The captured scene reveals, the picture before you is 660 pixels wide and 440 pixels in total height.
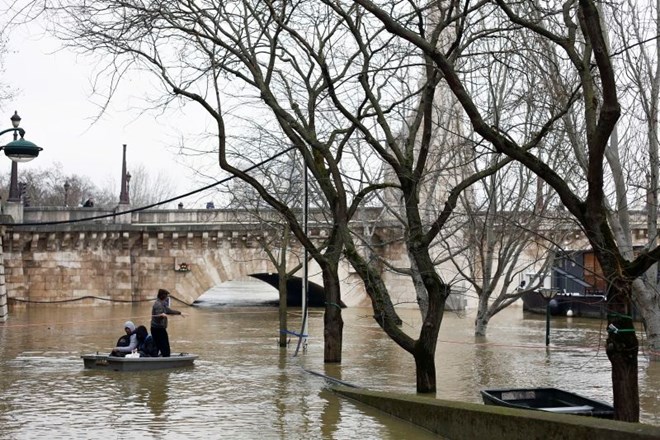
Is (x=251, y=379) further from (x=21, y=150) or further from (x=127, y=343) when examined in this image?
(x=21, y=150)

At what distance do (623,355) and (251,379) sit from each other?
29.5ft

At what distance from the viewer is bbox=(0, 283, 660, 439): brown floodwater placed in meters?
12.2

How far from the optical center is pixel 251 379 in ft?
57.0

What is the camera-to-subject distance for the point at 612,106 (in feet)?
30.3

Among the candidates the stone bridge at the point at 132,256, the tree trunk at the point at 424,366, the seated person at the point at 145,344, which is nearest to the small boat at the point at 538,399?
the tree trunk at the point at 424,366

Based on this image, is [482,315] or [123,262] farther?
[123,262]

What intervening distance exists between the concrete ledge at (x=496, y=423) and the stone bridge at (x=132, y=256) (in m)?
29.4

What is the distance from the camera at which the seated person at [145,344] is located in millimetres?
18359

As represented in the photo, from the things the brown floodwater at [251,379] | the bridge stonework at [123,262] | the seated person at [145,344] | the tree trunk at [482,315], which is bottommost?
the brown floodwater at [251,379]

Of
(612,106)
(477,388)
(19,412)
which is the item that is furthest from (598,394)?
(19,412)

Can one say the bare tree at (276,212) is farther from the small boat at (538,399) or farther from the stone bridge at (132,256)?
the small boat at (538,399)

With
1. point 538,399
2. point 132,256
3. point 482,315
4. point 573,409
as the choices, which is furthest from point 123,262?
point 573,409

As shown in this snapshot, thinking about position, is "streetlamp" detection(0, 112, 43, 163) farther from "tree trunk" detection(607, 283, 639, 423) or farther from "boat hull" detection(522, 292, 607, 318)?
"boat hull" detection(522, 292, 607, 318)

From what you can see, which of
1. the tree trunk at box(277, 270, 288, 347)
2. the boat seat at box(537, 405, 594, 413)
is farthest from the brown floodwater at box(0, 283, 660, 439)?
the boat seat at box(537, 405, 594, 413)
